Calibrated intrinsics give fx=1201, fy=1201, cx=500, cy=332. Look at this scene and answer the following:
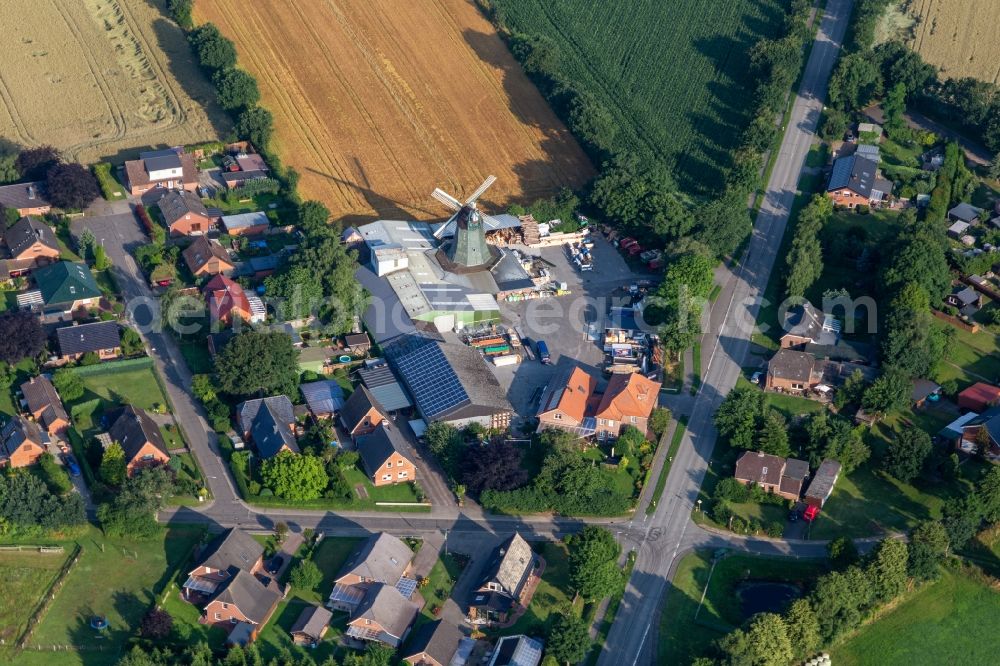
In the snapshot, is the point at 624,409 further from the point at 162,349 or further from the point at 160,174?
the point at 160,174

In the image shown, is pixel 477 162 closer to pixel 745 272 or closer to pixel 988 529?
pixel 745 272

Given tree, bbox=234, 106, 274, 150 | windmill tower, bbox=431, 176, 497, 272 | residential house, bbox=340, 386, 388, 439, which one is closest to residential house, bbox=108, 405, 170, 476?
residential house, bbox=340, 386, 388, 439

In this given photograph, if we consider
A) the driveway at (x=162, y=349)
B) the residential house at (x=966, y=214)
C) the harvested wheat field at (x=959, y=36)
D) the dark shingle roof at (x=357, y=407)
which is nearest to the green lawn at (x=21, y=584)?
the driveway at (x=162, y=349)

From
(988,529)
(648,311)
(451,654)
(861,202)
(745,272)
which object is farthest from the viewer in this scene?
(861,202)

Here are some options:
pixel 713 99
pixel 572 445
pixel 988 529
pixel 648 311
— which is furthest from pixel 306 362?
pixel 713 99

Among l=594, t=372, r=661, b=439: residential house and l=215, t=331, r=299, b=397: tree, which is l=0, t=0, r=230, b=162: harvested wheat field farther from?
l=594, t=372, r=661, b=439: residential house

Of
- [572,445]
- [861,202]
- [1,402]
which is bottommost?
[1,402]
